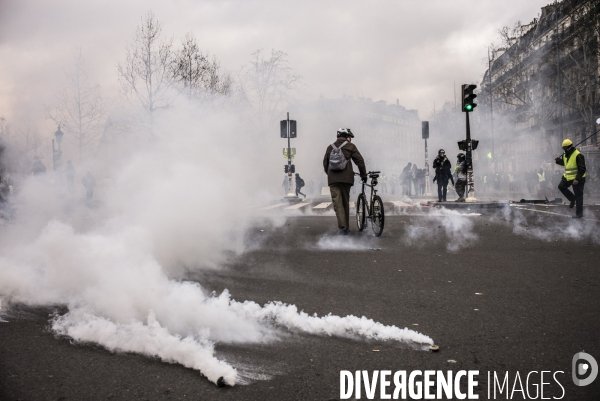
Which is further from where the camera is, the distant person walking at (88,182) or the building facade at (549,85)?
the building facade at (549,85)

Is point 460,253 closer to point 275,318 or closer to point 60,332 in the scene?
point 275,318

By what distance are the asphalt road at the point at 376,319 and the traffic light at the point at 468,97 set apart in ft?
36.3

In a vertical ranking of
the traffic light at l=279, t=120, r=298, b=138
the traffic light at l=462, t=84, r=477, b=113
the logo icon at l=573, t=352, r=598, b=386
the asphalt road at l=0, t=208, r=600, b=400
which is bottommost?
the logo icon at l=573, t=352, r=598, b=386

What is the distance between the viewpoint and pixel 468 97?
59.5 feet

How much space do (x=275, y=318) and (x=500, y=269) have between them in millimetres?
3263

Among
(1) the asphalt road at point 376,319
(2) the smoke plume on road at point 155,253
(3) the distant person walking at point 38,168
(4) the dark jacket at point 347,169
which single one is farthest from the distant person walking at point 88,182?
(4) the dark jacket at point 347,169

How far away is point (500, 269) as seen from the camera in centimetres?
616

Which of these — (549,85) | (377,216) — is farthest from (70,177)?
(549,85)

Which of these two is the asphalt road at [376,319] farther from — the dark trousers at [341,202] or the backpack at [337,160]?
the backpack at [337,160]

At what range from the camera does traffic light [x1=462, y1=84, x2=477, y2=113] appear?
1798cm

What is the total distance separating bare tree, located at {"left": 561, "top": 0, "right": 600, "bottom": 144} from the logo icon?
35.2 metres

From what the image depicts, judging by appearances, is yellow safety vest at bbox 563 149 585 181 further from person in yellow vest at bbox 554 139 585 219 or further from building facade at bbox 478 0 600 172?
building facade at bbox 478 0 600 172

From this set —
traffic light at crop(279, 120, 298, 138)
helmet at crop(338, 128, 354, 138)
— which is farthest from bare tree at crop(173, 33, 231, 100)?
helmet at crop(338, 128, 354, 138)

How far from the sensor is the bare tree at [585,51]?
34188 millimetres
